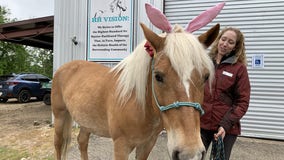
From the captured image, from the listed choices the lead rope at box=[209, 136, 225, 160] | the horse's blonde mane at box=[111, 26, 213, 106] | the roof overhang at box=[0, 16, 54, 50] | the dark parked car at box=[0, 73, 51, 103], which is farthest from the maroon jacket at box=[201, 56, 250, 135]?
the dark parked car at box=[0, 73, 51, 103]

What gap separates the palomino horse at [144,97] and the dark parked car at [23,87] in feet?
38.1

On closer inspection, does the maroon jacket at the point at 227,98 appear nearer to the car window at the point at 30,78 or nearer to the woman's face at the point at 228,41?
the woman's face at the point at 228,41

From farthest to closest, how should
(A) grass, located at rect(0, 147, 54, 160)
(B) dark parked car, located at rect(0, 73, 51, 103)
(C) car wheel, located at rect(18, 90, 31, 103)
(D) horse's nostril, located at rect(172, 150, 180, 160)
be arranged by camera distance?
1. (C) car wheel, located at rect(18, 90, 31, 103)
2. (B) dark parked car, located at rect(0, 73, 51, 103)
3. (A) grass, located at rect(0, 147, 54, 160)
4. (D) horse's nostril, located at rect(172, 150, 180, 160)

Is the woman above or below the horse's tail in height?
above

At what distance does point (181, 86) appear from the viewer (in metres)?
1.62

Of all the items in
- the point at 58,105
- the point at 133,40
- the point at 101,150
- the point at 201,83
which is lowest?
the point at 101,150

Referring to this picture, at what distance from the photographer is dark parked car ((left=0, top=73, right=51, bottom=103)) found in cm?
1437

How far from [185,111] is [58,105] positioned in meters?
2.67

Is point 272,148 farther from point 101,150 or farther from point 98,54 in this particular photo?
point 98,54

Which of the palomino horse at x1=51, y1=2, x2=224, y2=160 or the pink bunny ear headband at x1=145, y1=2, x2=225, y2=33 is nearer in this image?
the palomino horse at x1=51, y1=2, x2=224, y2=160

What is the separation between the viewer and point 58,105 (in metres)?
3.83

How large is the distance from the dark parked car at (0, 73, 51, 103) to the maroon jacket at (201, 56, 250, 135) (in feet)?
44.1

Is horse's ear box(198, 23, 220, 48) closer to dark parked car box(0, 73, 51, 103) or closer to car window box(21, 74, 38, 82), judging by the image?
dark parked car box(0, 73, 51, 103)

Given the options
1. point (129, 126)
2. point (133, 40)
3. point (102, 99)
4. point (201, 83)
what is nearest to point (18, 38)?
point (133, 40)
